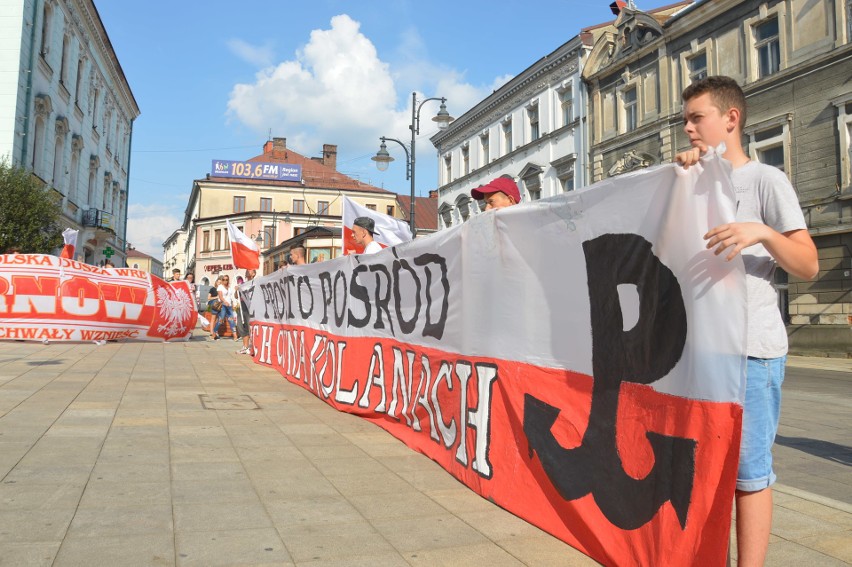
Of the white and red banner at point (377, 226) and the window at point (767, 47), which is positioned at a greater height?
the window at point (767, 47)

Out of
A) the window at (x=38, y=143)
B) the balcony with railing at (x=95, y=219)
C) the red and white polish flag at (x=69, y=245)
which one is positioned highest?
the window at (x=38, y=143)

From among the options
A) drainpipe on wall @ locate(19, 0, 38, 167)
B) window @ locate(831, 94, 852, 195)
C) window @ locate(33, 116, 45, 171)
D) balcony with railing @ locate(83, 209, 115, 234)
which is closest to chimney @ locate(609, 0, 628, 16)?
window @ locate(831, 94, 852, 195)

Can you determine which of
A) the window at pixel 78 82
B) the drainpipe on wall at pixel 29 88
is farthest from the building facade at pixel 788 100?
the window at pixel 78 82

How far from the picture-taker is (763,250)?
2361 millimetres

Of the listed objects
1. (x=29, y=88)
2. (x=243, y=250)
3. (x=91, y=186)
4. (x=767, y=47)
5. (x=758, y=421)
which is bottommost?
(x=758, y=421)

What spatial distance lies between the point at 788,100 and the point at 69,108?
29578mm

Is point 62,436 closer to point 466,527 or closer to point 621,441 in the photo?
point 466,527

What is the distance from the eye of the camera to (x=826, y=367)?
16.1m

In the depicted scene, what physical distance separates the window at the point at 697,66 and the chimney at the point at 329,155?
5604 centimetres

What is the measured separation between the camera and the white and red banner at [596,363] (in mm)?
2400

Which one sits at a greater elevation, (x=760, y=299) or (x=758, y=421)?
(x=760, y=299)

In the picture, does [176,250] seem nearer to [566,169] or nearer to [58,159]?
[58,159]

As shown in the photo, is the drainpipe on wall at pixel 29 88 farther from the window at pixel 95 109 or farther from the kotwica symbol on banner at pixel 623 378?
the kotwica symbol on banner at pixel 623 378

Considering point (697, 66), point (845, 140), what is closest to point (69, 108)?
point (697, 66)
